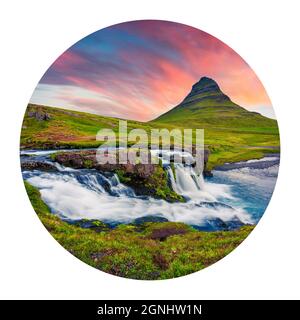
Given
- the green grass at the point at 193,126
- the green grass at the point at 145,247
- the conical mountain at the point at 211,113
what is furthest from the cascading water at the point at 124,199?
the conical mountain at the point at 211,113

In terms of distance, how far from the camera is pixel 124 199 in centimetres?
733

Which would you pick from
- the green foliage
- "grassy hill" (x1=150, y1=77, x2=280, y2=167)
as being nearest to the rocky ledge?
the green foliage

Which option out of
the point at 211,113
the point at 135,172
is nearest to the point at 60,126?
the point at 135,172

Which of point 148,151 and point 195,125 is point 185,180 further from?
point 195,125

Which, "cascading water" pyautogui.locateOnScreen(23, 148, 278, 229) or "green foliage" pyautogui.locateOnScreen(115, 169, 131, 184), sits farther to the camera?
"green foliage" pyautogui.locateOnScreen(115, 169, 131, 184)

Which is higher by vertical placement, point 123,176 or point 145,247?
point 123,176

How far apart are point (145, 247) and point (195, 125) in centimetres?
214

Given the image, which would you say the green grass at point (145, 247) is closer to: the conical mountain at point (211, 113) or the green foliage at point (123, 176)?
the green foliage at point (123, 176)

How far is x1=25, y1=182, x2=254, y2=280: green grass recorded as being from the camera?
713cm

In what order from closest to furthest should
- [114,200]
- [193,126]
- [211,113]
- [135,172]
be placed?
1. [114,200]
2. [135,172]
3. [193,126]
4. [211,113]

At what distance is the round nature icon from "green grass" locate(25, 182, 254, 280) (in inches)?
0.6

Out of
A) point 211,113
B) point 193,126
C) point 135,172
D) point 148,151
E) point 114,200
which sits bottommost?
point 114,200

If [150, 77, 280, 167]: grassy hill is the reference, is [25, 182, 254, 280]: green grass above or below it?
below

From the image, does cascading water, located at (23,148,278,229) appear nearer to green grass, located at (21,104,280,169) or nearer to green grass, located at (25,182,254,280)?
green grass, located at (25,182,254,280)
